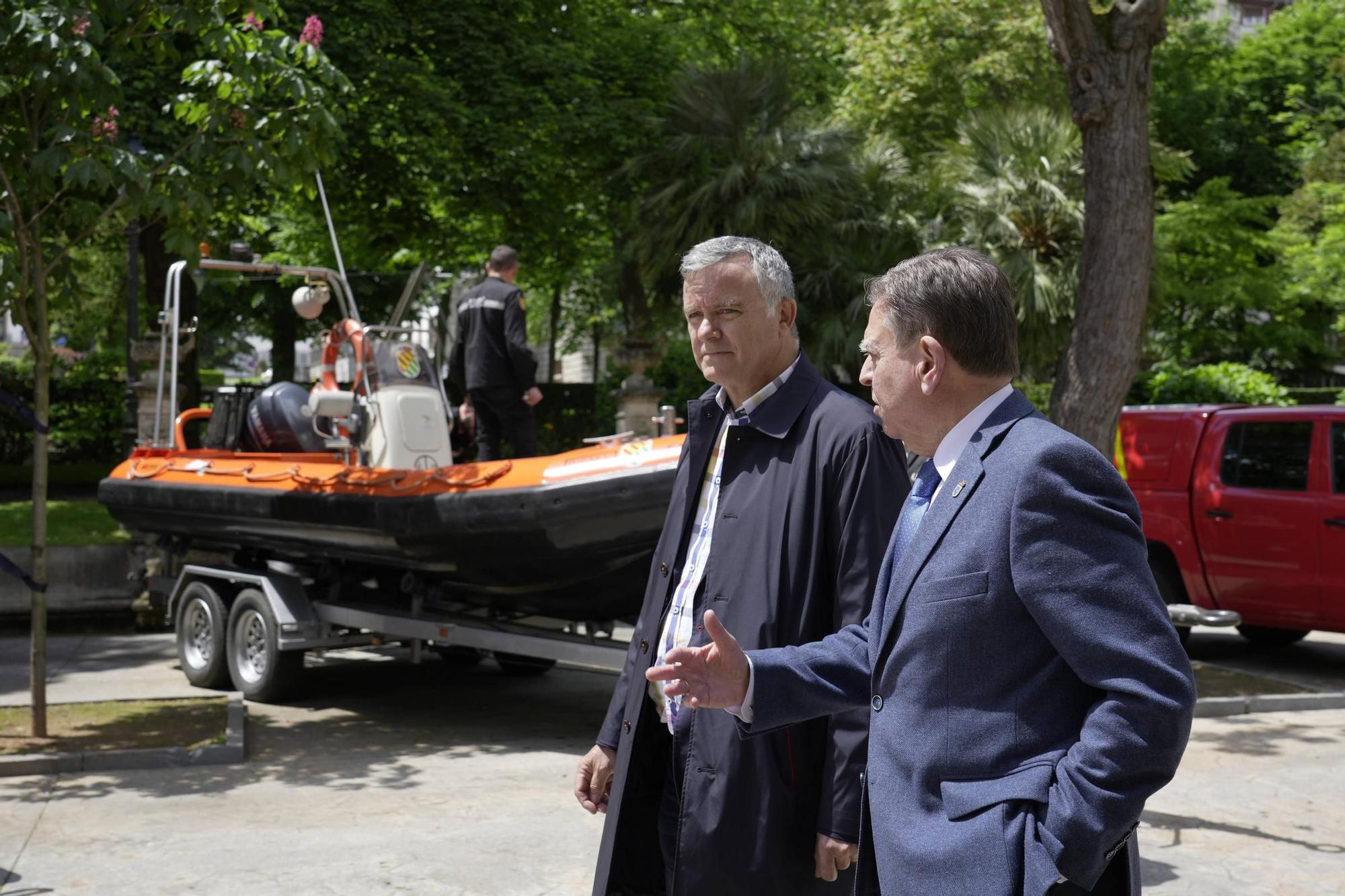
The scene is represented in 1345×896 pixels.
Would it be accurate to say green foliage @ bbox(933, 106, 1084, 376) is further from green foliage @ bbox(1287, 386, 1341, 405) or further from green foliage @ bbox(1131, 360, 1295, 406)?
green foliage @ bbox(1287, 386, 1341, 405)

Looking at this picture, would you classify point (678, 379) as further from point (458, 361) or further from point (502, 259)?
point (502, 259)

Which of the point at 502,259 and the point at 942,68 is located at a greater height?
the point at 942,68

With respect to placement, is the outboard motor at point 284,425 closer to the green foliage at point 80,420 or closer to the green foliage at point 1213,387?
the green foliage at point 80,420

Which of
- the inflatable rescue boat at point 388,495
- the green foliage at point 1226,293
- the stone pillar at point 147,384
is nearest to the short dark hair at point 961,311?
the inflatable rescue boat at point 388,495

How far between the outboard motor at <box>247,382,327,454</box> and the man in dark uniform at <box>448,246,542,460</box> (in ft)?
4.51

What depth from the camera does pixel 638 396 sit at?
18.3 meters

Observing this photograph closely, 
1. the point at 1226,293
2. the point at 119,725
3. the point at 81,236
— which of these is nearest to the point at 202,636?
the point at 119,725

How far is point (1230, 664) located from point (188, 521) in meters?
7.96

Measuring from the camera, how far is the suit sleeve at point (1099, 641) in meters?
2.04

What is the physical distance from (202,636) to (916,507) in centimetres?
870

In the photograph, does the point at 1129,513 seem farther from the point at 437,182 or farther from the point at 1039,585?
the point at 437,182

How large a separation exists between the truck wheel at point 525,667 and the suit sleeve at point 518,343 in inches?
76.9

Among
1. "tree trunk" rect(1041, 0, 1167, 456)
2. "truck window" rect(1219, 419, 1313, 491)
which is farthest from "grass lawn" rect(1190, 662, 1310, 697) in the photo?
"tree trunk" rect(1041, 0, 1167, 456)

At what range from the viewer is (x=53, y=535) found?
50.1 feet
